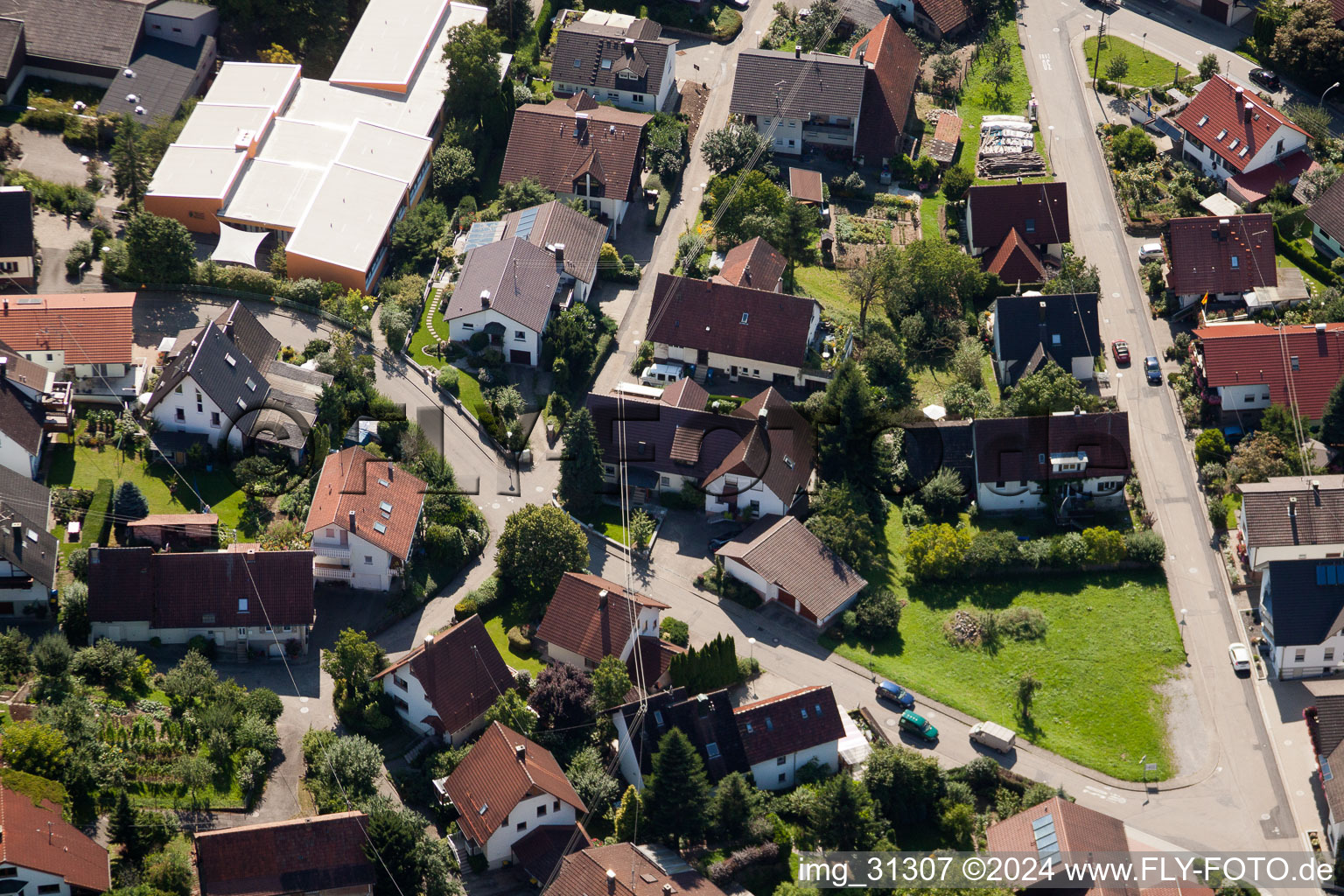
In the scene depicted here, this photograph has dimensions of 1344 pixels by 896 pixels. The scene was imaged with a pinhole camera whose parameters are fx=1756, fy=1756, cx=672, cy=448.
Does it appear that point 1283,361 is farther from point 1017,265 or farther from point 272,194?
point 272,194

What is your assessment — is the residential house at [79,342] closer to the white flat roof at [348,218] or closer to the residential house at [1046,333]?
the white flat roof at [348,218]

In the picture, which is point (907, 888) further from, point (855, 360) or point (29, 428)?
point (29, 428)

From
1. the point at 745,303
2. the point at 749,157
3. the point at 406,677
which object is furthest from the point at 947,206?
the point at 406,677

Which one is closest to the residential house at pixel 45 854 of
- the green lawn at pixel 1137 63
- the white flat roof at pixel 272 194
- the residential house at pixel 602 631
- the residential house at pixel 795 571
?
the residential house at pixel 602 631

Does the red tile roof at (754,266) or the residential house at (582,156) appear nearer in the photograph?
the red tile roof at (754,266)

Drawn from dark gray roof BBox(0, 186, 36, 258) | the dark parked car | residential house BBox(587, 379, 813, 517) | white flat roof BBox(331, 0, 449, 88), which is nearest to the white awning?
dark gray roof BBox(0, 186, 36, 258)

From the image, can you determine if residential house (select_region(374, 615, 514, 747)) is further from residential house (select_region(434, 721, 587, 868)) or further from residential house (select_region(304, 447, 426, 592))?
residential house (select_region(304, 447, 426, 592))

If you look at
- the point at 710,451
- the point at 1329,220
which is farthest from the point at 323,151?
the point at 1329,220
